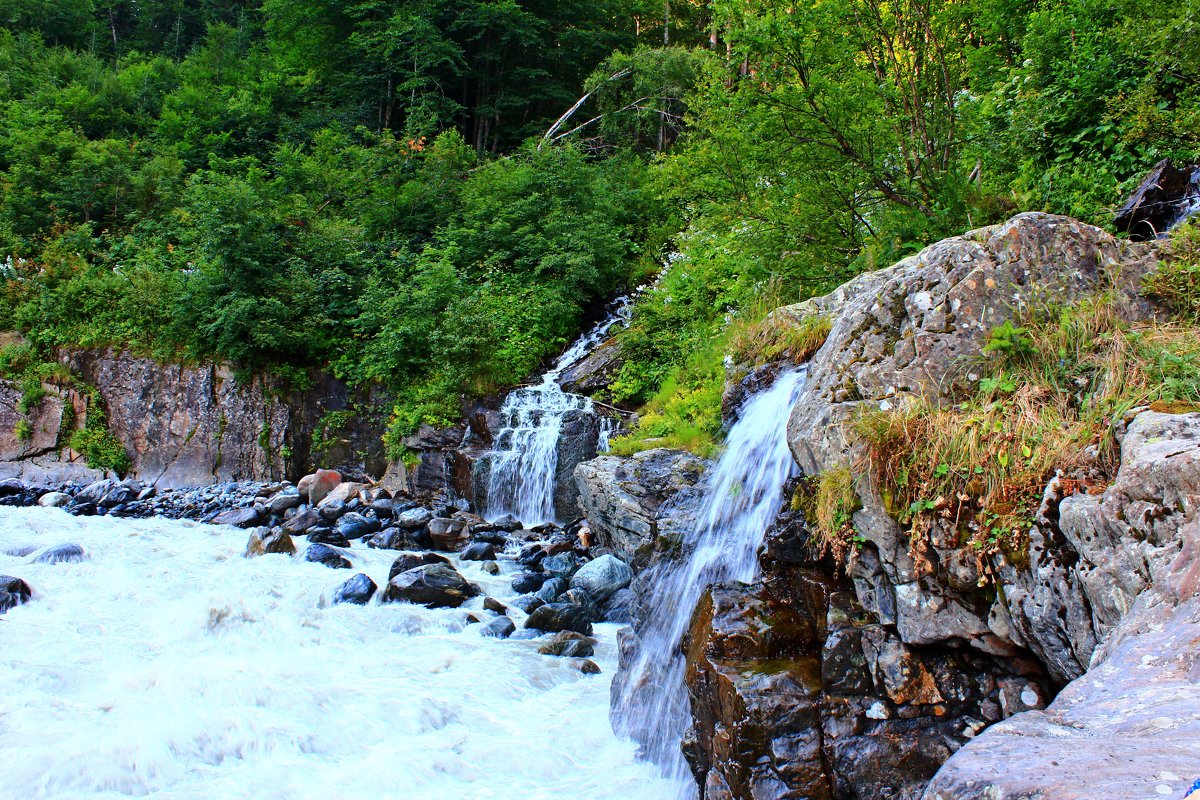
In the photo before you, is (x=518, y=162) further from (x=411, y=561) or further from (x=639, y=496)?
(x=639, y=496)

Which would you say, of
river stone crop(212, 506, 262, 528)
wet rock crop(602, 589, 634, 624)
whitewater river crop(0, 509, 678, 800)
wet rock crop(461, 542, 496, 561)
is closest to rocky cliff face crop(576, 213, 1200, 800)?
whitewater river crop(0, 509, 678, 800)

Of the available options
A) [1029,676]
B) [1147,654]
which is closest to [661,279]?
[1029,676]

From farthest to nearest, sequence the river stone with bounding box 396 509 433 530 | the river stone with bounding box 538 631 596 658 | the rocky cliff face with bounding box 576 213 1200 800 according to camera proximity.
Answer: the river stone with bounding box 396 509 433 530, the river stone with bounding box 538 631 596 658, the rocky cliff face with bounding box 576 213 1200 800

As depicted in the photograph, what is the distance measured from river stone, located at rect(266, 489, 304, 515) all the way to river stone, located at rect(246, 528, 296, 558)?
210cm

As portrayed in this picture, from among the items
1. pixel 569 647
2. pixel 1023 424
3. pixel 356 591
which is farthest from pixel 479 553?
pixel 1023 424

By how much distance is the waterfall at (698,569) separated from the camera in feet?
15.8

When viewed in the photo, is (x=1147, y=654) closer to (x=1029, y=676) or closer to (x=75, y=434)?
(x=1029, y=676)

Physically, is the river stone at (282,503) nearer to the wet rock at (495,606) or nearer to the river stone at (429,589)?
the river stone at (429,589)

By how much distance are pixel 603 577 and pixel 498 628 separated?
1466mm

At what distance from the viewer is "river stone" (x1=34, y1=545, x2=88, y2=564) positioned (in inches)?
336

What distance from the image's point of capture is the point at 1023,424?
11.5ft

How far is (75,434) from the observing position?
1414cm

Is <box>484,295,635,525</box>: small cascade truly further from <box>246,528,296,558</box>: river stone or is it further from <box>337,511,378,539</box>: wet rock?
<box>246,528,296,558</box>: river stone

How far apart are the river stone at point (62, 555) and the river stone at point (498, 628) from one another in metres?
5.59
